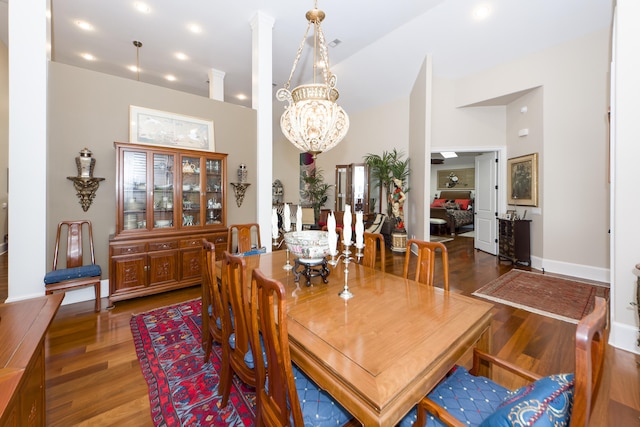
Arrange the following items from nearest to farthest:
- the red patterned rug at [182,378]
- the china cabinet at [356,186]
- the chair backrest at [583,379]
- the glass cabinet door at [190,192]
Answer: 1. the chair backrest at [583,379]
2. the red patterned rug at [182,378]
3. the glass cabinet door at [190,192]
4. the china cabinet at [356,186]

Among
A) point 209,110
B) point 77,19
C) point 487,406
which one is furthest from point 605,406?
point 77,19

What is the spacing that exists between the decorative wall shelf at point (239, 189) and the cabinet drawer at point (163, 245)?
1132 mm

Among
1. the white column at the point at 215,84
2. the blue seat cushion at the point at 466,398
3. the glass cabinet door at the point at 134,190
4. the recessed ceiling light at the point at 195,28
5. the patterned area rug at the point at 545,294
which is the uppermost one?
the recessed ceiling light at the point at 195,28

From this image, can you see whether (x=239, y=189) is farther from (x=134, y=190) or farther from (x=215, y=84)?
(x=215, y=84)

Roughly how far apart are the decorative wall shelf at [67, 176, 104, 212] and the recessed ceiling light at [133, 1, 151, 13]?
2.54m

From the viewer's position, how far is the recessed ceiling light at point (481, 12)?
156 inches

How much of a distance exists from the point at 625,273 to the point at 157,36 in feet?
21.7

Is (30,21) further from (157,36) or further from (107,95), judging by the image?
(157,36)

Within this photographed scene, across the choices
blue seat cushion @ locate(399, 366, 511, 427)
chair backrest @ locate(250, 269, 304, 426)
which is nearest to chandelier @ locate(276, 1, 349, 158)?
chair backrest @ locate(250, 269, 304, 426)

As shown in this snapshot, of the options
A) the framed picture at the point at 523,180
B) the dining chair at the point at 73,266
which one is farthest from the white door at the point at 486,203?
the dining chair at the point at 73,266

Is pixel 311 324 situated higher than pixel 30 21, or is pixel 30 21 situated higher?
pixel 30 21

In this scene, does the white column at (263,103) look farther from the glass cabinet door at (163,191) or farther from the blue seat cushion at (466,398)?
the blue seat cushion at (466,398)

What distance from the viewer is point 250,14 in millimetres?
3881

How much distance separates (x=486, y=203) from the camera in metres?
5.90
